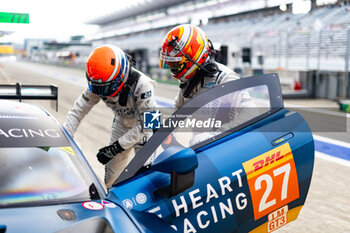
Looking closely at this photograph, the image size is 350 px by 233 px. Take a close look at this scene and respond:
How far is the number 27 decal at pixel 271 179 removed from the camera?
7.69ft

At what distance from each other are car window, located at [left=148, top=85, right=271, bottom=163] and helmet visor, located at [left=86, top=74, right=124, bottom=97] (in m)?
1.21

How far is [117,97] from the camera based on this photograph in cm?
371

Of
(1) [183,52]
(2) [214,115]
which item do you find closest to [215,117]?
(2) [214,115]

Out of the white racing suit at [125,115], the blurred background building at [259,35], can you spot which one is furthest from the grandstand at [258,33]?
the white racing suit at [125,115]

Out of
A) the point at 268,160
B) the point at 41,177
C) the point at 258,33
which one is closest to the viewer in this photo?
the point at 41,177

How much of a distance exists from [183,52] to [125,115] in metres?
1.03

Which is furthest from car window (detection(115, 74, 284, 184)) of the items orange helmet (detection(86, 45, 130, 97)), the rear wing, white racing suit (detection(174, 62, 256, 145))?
the rear wing

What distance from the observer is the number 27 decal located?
2.34 m

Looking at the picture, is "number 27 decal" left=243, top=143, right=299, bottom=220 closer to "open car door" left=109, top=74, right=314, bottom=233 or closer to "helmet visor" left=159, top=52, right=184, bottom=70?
"open car door" left=109, top=74, right=314, bottom=233

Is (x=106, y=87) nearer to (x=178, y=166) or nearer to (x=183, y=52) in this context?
(x=183, y=52)

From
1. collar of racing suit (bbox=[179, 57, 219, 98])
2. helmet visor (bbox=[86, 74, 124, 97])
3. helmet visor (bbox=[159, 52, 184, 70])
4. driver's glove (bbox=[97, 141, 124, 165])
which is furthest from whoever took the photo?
driver's glove (bbox=[97, 141, 124, 165])

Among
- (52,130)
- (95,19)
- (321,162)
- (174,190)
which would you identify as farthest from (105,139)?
(95,19)

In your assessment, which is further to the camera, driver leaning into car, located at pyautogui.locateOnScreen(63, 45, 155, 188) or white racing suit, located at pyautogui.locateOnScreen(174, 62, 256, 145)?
driver leaning into car, located at pyautogui.locateOnScreen(63, 45, 155, 188)

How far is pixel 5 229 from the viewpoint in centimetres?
173
